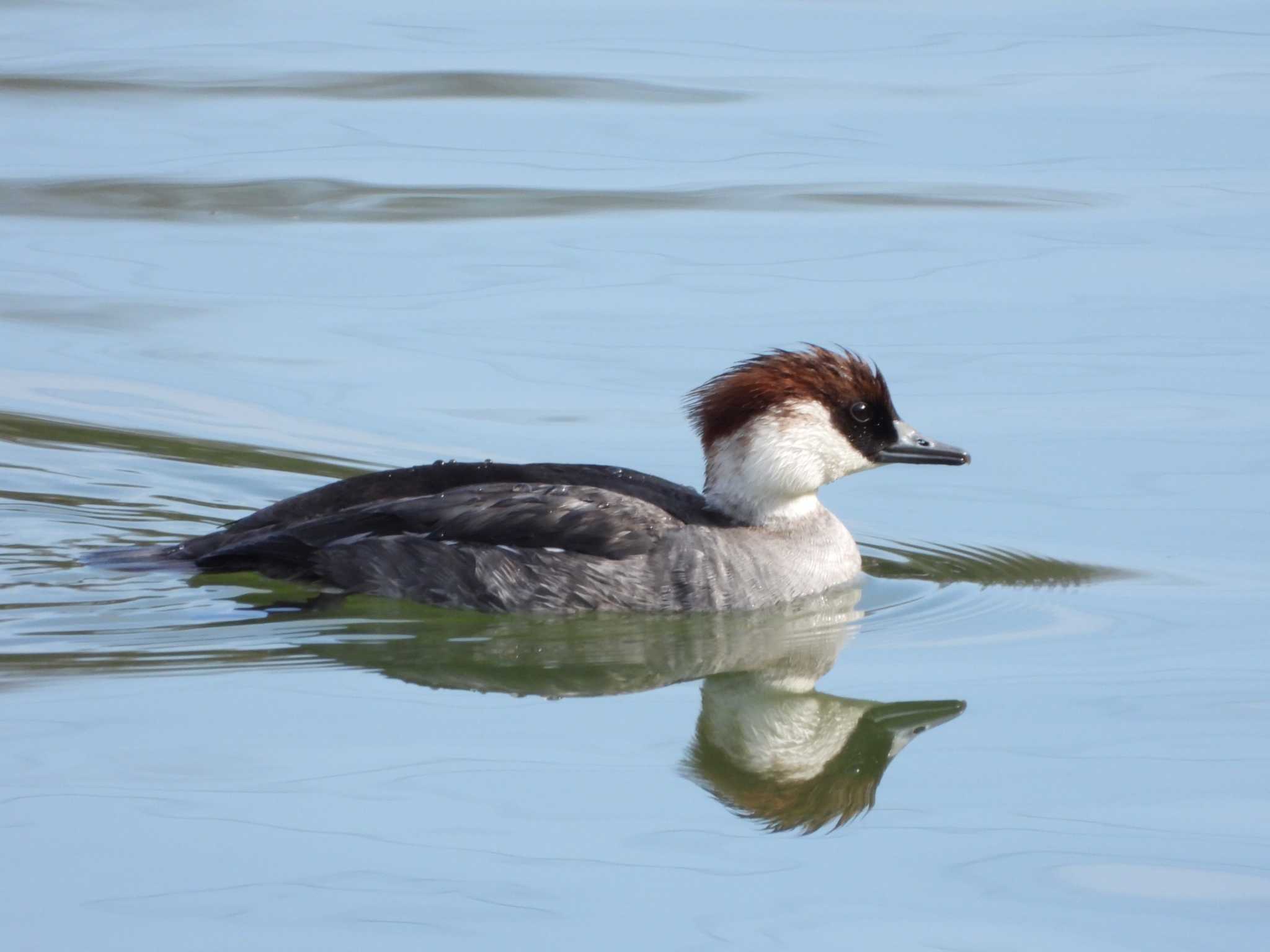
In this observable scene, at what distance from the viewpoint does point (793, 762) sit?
7566 millimetres

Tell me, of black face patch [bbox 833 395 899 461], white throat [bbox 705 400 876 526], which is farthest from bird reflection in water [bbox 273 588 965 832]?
black face patch [bbox 833 395 899 461]

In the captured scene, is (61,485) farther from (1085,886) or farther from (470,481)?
(1085,886)

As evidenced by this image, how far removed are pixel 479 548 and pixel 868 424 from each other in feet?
6.15

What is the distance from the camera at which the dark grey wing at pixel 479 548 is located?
9094 mm

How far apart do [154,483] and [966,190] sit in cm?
704

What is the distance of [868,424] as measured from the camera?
9.51 metres

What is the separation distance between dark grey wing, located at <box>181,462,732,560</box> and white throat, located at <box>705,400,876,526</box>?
19 centimetres

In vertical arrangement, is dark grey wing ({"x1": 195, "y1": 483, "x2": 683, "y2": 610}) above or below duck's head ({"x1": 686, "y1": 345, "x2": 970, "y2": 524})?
below

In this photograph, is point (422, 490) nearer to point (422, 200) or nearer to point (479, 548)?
point (479, 548)

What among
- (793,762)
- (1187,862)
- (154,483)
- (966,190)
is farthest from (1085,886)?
(966,190)

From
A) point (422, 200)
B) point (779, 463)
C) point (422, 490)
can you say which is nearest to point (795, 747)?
point (779, 463)

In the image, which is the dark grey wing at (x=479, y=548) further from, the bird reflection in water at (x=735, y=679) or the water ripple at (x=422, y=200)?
the water ripple at (x=422, y=200)

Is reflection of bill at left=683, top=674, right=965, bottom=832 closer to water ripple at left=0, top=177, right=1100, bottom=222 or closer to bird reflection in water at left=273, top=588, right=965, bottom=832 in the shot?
bird reflection in water at left=273, top=588, right=965, bottom=832

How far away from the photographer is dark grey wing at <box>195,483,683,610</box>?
909cm
